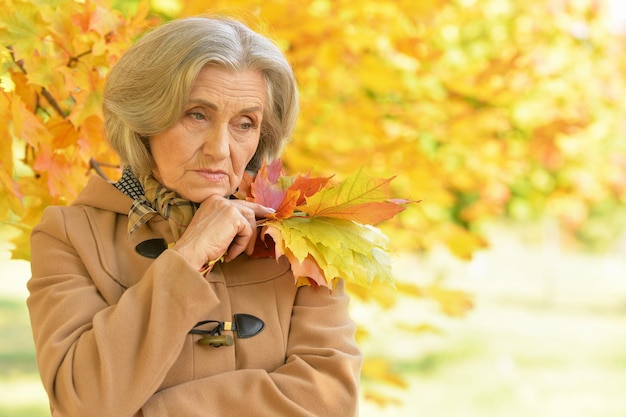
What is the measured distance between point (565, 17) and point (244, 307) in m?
4.26

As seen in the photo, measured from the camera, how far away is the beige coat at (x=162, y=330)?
6.11ft

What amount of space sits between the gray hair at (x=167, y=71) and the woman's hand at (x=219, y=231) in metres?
0.23

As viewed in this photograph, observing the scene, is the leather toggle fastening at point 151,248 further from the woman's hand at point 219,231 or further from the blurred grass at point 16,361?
the blurred grass at point 16,361

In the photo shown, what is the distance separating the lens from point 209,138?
2.13 meters

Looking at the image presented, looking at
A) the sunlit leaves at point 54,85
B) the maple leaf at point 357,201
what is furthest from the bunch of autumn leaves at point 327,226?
the sunlit leaves at point 54,85

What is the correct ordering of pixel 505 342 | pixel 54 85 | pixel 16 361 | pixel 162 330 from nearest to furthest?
pixel 162 330, pixel 54 85, pixel 16 361, pixel 505 342

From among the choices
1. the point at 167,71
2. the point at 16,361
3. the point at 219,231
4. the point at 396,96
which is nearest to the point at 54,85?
the point at 167,71

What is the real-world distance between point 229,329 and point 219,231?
0.23 metres

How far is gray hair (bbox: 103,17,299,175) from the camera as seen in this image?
2074mm

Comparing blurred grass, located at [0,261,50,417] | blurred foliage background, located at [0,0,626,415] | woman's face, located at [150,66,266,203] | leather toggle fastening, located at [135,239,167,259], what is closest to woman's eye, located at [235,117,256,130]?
woman's face, located at [150,66,266,203]

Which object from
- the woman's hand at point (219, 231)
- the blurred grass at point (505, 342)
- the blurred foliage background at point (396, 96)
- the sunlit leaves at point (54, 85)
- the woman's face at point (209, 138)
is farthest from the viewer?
the blurred grass at point (505, 342)

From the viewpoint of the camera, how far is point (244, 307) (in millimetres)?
2145

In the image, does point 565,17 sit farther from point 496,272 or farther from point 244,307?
point 496,272

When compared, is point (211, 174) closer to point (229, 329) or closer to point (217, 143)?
point (217, 143)
